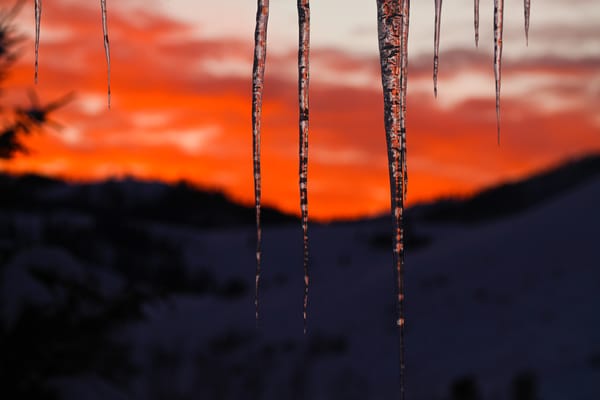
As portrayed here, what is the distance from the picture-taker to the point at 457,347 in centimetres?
1947

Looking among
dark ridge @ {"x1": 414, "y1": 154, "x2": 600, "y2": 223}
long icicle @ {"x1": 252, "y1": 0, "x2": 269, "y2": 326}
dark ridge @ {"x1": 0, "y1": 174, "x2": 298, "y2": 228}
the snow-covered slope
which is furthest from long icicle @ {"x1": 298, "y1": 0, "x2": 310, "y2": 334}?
dark ridge @ {"x1": 0, "y1": 174, "x2": 298, "y2": 228}

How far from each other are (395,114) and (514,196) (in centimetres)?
5708

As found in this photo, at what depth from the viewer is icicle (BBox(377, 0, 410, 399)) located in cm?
119

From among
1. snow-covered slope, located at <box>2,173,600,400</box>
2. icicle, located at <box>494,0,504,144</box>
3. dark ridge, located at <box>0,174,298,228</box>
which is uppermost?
icicle, located at <box>494,0,504,144</box>

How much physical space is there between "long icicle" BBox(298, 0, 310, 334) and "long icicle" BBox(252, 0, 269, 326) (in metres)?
0.05

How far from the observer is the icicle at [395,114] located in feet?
3.89

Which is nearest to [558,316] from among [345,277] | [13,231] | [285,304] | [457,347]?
[457,347]

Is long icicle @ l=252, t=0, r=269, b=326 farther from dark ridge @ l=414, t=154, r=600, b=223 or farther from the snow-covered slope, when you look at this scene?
dark ridge @ l=414, t=154, r=600, b=223

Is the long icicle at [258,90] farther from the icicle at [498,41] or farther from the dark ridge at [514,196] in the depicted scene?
the dark ridge at [514,196]

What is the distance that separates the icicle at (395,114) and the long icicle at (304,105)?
0.37ft

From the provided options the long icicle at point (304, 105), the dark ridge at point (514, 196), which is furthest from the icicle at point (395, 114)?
the dark ridge at point (514, 196)

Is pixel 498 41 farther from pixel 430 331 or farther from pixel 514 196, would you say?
pixel 514 196

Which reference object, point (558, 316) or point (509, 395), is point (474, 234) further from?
point (509, 395)

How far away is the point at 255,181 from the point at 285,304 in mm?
25714
